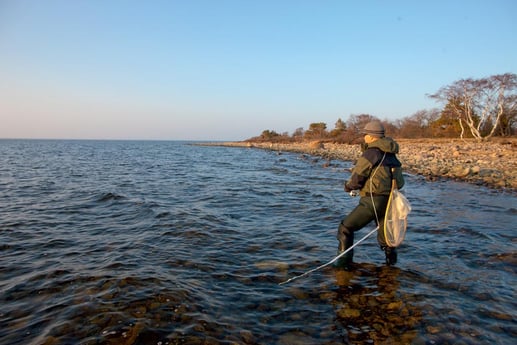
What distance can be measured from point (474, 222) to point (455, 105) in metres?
37.6

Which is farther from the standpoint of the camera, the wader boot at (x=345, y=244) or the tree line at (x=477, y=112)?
the tree line at (x=477, y=112)

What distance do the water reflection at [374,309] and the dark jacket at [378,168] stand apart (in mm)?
1366

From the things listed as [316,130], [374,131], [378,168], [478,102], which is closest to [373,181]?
[378,168]

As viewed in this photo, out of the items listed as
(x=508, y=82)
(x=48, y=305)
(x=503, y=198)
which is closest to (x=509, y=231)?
(x=503, y=198)

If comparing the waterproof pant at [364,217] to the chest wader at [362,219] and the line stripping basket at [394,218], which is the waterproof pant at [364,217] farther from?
the line stripping basket at [394,218]

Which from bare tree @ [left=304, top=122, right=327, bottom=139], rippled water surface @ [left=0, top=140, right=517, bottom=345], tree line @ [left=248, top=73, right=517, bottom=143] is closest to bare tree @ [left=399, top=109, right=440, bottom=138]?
tree line @ [left=248, top=73, right=517, bottom=143]

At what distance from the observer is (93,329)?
3.54 meters

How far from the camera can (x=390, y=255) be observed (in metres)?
5.26

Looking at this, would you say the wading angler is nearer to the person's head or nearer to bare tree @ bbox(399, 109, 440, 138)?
the person's head

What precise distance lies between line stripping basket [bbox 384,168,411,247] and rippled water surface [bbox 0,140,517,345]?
0.67 meters

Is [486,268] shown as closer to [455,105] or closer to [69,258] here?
[69,258]

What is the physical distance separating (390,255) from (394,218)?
0.82 m

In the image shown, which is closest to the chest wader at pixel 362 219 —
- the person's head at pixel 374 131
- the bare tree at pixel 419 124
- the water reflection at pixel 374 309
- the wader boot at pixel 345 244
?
the wader boot at pixel 345 244

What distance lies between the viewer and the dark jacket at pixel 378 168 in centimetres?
479
